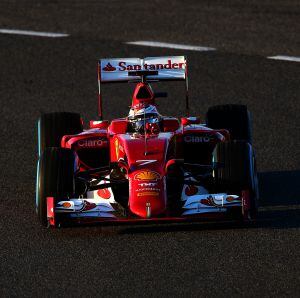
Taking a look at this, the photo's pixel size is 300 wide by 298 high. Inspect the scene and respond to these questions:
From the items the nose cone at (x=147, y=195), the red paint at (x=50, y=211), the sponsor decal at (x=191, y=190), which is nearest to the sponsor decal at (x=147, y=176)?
the nose cone at (x=147, y=195)

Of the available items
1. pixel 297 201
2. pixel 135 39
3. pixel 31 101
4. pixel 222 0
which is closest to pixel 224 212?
pixel 297 201

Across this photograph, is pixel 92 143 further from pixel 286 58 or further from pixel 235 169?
pixel 286 58

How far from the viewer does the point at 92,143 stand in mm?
12648

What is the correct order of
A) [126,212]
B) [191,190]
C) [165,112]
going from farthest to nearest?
[165,112] < [191,190] < [126,212]

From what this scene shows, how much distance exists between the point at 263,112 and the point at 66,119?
419 centimetres

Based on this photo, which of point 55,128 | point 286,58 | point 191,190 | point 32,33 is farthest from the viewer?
point 32,33

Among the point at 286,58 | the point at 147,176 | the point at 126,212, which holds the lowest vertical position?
the point at 126,212

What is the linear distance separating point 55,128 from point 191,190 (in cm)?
209

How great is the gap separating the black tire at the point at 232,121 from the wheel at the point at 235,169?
145 cm

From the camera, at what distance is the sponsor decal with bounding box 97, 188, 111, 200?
38.8 ft

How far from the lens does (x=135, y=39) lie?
21.0 m

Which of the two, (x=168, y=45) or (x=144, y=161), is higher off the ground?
(x=168, y=45)

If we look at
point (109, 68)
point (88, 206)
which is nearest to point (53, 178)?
point (88, 206)

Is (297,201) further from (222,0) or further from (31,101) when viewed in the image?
(222,0)
